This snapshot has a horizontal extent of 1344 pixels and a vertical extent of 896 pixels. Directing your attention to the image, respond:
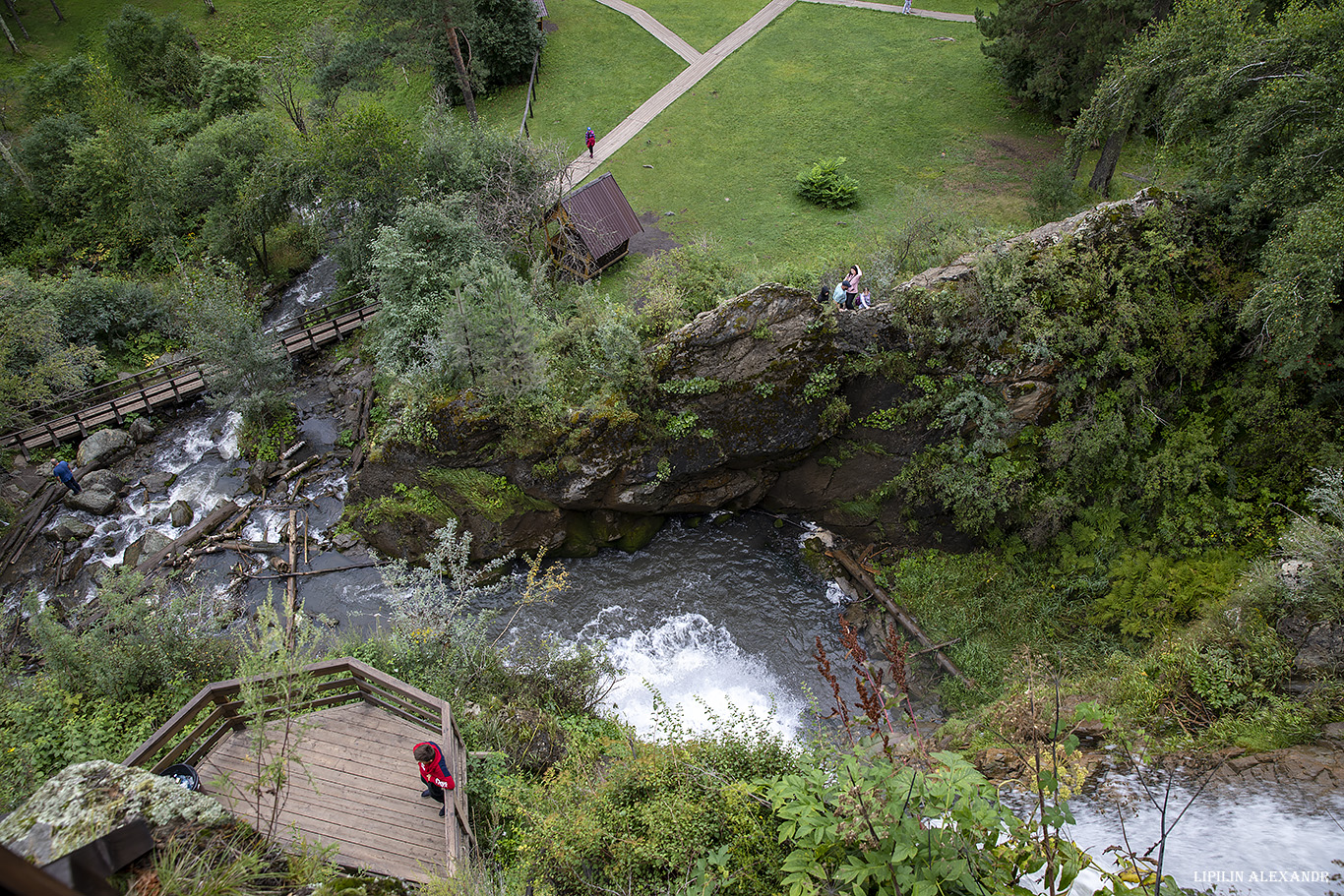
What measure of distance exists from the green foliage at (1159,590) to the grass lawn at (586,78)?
25.9 metres

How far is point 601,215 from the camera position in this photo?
77.6 feet

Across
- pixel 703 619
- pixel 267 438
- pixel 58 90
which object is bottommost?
pixel 703 619

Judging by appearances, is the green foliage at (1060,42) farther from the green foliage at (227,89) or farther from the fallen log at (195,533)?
the green foliage at (227,89)

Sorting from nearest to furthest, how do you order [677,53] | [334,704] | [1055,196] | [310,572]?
[334,704]
[310,572]
[1055,196]
[677,53]

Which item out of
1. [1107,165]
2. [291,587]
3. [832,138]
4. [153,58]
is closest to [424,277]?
[291,587]

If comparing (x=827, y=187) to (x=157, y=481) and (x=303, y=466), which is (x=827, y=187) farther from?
(x=157, y=481)

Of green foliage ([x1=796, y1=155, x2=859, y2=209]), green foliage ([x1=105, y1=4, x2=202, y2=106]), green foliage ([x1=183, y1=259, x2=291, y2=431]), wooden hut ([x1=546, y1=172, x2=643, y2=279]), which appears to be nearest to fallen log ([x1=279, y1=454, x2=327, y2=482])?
green foliage ([x1=183, y1=259, x2=291, y2=431])

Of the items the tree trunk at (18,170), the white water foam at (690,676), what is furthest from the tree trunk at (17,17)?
the white water foam at (690,676)

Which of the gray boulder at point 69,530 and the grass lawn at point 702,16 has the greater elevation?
the grass lawn at point 702,16

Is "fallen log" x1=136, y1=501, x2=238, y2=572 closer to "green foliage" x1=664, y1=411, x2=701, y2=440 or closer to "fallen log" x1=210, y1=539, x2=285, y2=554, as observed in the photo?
"fallen log" x1=210, y1=539, x2=285, y2=554

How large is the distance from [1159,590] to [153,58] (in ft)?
164

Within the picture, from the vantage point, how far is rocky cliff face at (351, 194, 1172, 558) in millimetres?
17062

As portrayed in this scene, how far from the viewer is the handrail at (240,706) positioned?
9.67 m

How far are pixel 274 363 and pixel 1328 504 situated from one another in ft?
90.9
